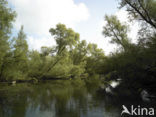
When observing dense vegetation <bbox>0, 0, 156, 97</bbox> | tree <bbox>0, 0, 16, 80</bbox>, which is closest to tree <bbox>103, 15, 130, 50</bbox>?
dense vegetation <bbox>0, 0, 156, 97</bbox>

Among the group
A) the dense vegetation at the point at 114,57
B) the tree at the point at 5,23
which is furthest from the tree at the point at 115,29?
the tree at the point at 5,23

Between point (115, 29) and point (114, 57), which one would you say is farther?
point (115, 29)

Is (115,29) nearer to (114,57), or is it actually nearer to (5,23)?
(114,57)

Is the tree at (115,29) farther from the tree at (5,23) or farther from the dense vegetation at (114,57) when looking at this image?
the tree at (5,23)

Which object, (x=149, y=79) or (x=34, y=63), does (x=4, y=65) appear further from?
(x=149, y=79)

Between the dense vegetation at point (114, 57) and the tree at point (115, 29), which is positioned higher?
the tree at point (115, 29)

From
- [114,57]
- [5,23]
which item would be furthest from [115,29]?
[5,23]

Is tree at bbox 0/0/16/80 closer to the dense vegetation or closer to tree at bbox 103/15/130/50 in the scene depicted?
the dense vegetation

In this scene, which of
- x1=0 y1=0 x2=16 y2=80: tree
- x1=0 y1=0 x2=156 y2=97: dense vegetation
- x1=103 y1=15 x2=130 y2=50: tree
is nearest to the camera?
x1=0 y1=0 x2=156 y2=97: dense vegetation

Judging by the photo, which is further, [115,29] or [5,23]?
[115,29]

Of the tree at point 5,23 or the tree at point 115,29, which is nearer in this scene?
the tree at point 5,23

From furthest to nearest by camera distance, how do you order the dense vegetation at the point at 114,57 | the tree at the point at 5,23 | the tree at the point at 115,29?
the tree at the point at 115,29
the tree at the point at 5,23
the dense vegetation at the point at 114,57

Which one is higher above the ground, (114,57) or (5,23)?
(5,23)

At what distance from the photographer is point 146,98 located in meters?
8.96
